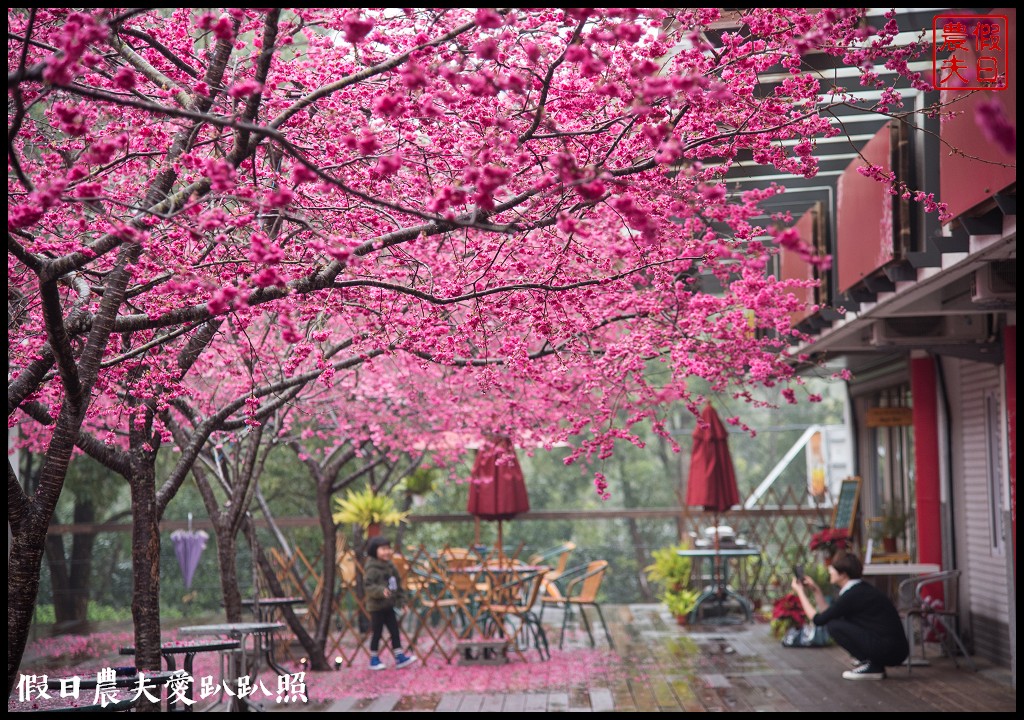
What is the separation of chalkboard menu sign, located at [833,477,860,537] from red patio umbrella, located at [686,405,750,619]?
108cm

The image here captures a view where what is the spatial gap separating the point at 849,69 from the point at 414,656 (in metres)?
6.46

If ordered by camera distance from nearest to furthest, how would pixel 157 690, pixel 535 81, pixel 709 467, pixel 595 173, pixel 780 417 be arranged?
pixel 595 173 < pixel 535 81 < pixel 157 690 < pixel 709 467 < pixel 780 417

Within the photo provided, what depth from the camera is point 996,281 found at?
6.62 metres

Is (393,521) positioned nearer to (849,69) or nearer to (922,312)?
(922,312)

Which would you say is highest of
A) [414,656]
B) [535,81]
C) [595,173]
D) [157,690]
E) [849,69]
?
[849,69]

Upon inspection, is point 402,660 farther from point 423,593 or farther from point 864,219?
point 864,219

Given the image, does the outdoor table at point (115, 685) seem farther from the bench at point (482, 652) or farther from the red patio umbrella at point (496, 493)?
the red patio umbrella at point (496, 493)

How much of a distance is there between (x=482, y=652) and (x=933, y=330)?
15.6 feet

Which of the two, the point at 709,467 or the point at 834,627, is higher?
the point at 709,467

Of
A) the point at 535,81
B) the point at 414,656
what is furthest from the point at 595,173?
the point at 414,656

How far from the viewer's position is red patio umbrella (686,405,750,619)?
12.4 meters

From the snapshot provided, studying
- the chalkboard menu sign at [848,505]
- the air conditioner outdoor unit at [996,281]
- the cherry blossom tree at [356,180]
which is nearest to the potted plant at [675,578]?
the chalkboard menu sign at [848,505]

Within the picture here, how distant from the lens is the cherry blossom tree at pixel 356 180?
Answer: 11.9 ft

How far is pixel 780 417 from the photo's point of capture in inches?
1115
